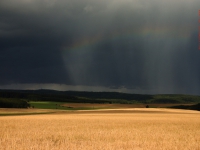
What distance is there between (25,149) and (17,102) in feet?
370

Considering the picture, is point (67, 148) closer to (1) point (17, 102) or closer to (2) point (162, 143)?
(2) point (162, 143)

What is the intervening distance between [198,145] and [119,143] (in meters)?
5.47

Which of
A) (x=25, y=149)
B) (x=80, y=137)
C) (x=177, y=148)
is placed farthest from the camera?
(x=80, y=137)

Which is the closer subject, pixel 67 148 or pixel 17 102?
pixel 67 148

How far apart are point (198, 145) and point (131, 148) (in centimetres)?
497

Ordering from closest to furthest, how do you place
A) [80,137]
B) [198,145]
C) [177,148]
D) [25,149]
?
1. [25,149]
2. [177,148]
3. [198,145]
4. [80,137]

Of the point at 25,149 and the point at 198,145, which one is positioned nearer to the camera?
the point at 25,149

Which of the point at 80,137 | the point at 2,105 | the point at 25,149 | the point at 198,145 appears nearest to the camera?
the point at 25,149

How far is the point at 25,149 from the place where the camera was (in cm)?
1577

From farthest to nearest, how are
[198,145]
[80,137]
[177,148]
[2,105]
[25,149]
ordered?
1. [2,105]
2. [80,137]
3. [198,145]
4. [177,148]
5. [25,149]

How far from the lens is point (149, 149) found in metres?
16.6

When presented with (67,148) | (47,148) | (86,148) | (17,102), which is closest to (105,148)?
(86,148)

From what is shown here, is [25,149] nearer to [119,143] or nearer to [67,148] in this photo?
[67,148]

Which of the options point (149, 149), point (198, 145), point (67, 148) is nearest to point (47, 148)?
point (67, 148)
